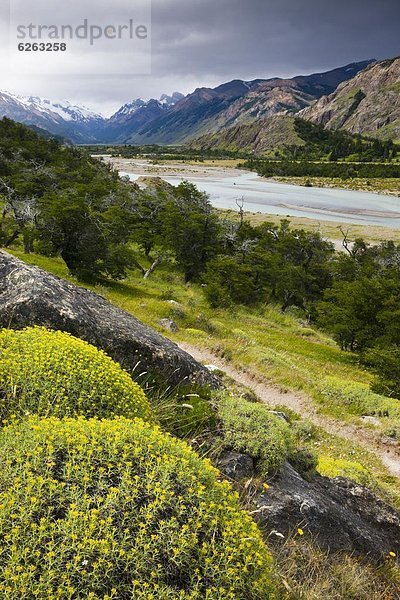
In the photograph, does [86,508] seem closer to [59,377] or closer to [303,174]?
[59,377]

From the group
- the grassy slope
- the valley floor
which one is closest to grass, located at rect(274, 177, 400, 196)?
the valley floor

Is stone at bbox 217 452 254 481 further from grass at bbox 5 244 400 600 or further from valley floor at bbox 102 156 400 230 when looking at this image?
valley floor at bbox 102 156 400 230

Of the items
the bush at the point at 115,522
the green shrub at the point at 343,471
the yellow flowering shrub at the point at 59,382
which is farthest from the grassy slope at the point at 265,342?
the bush at the point at 115,522

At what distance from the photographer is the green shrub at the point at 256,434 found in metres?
6.48

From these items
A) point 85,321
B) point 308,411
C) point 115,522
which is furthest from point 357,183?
point 115,522

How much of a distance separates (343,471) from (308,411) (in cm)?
790

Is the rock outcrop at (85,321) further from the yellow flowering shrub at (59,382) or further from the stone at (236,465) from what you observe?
the stone at (236,465)

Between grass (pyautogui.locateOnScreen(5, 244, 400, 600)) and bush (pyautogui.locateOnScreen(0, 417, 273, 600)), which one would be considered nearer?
bush (pyautogui.locateOnScreen(0, 417, 273, 600))

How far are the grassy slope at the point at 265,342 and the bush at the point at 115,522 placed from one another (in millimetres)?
8201

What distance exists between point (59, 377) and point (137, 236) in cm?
4573

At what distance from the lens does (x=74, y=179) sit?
69250mm

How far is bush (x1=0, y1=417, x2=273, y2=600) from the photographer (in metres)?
3.02

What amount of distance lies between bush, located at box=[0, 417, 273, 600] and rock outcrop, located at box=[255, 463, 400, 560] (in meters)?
1.66

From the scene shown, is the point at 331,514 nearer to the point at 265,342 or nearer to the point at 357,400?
the point at 357,400
